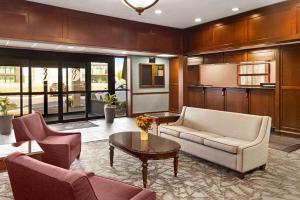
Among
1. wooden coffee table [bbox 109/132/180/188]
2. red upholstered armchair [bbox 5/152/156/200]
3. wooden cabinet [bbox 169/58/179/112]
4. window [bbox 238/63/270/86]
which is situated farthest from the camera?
wooden cabinet [bbox 169/58/179/112]

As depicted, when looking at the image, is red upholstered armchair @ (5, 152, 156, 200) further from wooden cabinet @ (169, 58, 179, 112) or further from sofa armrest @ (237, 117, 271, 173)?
wooden cabinet @ (169, 58, 179, 112)

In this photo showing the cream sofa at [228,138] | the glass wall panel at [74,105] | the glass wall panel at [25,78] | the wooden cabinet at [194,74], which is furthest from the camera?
the wooden cabinet at [194,74]

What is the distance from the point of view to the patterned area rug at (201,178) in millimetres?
2924

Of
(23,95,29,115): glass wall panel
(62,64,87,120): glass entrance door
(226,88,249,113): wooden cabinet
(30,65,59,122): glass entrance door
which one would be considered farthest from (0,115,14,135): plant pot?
(226,88,249,113): wooden cabinet

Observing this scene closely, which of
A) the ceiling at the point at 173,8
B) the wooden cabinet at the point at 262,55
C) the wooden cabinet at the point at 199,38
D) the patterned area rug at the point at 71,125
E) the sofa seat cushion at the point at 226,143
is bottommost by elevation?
the patterned area rug at the point at 71,125

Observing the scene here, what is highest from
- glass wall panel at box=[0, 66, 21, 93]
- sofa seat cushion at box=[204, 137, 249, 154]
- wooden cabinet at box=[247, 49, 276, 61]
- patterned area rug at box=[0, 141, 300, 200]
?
wooden cabinet at box=[247, 49, 276, 61]

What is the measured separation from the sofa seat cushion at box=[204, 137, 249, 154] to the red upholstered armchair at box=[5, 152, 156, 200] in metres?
1.95

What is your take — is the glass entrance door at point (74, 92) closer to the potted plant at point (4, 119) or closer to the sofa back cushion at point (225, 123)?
the potted plant at point (4, 119)

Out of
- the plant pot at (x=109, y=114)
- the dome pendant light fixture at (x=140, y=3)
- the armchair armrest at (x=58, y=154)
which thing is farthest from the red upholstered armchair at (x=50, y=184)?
the plant pot at (x=109, y=114)

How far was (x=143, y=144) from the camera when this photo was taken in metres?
3.51

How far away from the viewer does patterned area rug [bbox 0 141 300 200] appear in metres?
2.92

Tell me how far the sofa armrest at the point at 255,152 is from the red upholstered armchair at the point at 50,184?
196 centimetres

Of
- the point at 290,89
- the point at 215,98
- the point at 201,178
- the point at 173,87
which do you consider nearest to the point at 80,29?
the point at 201,178

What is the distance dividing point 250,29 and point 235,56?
5.98 feet
